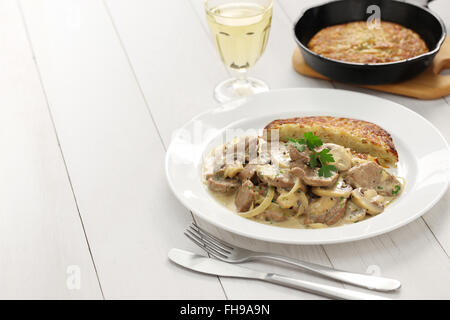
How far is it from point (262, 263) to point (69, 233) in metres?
0.82

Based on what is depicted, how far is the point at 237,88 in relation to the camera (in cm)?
317

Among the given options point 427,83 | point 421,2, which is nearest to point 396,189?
point 427,83

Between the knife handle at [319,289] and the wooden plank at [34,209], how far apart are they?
65 centimetres

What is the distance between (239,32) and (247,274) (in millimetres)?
1311

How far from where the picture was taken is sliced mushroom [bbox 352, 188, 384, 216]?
219 cm

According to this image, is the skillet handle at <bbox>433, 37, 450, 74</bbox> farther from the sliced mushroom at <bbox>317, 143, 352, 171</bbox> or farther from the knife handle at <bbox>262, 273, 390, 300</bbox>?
the knife handle at <bbox>262, 273, 390, 300</bbox>

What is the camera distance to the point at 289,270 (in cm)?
212

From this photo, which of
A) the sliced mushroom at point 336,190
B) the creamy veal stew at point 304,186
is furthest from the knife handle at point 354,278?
the sliced mushroom at point 336,190

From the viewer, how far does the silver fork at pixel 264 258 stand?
200 cm

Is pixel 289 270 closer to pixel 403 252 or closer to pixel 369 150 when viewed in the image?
pixel 403 252

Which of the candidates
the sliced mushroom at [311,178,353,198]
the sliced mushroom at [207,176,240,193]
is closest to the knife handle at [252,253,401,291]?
the sliced mushroom at [311,178,353,198]

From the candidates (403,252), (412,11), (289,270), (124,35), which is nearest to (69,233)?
(289,270)

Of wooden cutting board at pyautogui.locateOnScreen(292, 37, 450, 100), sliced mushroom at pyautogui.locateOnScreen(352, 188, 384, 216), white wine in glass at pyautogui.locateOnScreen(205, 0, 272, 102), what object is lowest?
wooden cutting board at pyautogui.locateOnScreen(292, 37, 450, 100)

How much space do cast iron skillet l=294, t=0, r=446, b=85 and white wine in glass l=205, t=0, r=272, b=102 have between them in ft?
0.85
